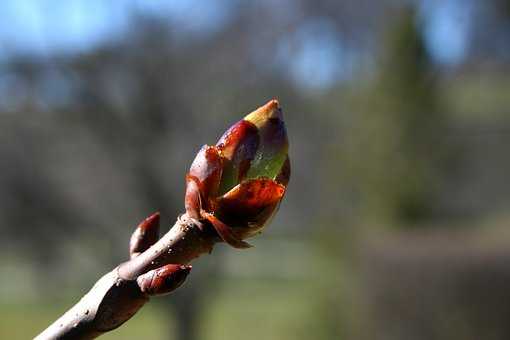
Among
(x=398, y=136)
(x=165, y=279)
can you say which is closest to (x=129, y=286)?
(x=165, y=279)

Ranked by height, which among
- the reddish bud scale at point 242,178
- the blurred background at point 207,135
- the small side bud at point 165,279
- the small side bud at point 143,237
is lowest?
the blurred background at point 207,135

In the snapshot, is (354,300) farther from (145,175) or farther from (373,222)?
(145,175)

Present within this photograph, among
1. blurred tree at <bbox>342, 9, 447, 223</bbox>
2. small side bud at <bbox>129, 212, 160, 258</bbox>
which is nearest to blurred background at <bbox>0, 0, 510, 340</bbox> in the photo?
blurred tree at <bbox>342, 9, 447, 223</bbox>

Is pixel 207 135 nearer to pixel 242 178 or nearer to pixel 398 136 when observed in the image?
pixel 398 136

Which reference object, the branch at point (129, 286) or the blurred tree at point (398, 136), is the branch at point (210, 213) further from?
the blurred tree at point (398, 136)

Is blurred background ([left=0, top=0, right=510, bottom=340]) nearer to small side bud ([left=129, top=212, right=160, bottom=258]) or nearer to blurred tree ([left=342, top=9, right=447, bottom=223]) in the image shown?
blurred tree ([left=342, top=9, right=447, bottom=223])

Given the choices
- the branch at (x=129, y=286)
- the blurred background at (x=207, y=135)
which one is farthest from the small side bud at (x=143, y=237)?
the blurred background at (x=207, y=135)
